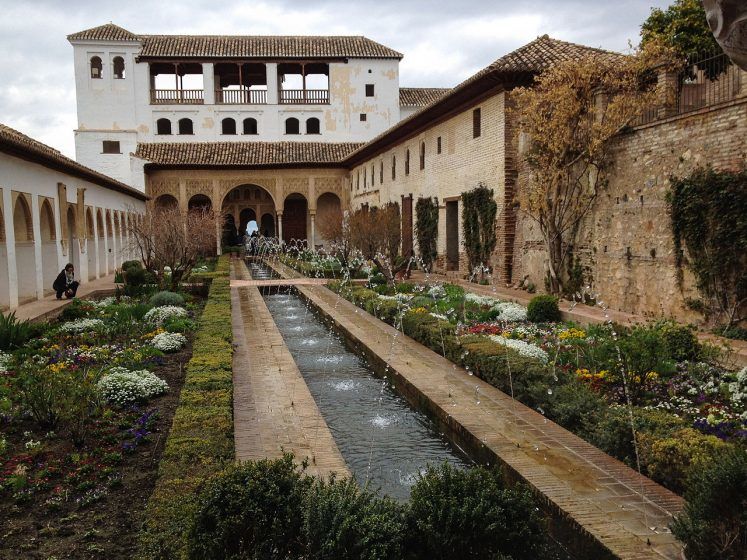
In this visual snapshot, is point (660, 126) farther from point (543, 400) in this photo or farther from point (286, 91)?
point (286, 91)

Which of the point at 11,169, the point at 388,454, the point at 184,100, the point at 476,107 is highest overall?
the point at 184,100

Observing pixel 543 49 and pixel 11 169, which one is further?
pixel 543 49

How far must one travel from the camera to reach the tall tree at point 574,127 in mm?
12750

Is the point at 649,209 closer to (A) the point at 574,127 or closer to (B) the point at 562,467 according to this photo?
(A) the point at 574,127

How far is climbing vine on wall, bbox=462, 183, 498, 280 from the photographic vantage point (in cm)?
1794

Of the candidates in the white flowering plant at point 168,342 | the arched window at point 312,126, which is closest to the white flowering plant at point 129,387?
the white flowering plant at point 168,342

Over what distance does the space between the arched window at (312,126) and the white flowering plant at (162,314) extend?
1115 inches

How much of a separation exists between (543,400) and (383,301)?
721 centimetres

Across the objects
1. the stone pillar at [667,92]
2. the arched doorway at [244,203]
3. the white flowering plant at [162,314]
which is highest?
the stone pillar at [667,92]

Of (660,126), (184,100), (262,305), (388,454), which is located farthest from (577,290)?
(184,100)

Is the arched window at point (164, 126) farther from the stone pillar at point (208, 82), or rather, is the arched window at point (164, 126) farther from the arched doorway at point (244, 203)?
the arched doorway at point (244, 203)

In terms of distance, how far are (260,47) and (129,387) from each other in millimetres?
Answer: 34436

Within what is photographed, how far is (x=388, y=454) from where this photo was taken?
5.93 m

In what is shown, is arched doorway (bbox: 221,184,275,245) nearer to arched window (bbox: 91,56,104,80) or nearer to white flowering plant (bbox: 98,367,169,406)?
arched window (bbox: 91,56,104,80)
